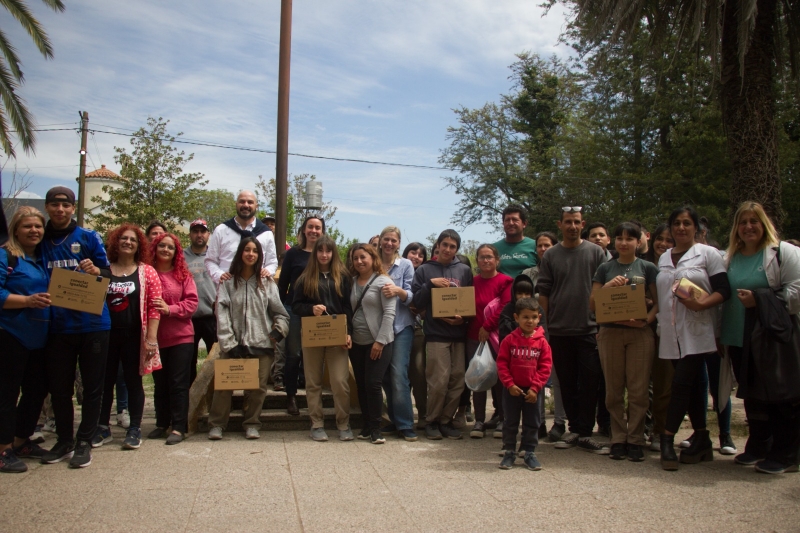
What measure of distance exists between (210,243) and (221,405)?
1.87 meters

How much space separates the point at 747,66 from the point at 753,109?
61cm

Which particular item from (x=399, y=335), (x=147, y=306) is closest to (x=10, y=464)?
(x=147, y=306)

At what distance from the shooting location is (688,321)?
528 centimetres

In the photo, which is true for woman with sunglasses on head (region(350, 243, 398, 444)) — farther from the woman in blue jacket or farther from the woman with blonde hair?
the woman with blonde hair

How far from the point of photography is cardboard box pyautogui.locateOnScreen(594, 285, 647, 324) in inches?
217

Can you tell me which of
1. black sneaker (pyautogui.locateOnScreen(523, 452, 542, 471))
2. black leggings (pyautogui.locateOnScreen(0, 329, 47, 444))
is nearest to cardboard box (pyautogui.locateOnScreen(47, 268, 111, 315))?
black leggings (pyautogui.locateOnScreen(0, 329, 47, 444))

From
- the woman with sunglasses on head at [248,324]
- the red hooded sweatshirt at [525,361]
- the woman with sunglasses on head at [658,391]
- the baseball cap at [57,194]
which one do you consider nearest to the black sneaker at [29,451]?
the woman with sunglasses on head at [248,324]

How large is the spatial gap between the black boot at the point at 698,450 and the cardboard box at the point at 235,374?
401 centimetres

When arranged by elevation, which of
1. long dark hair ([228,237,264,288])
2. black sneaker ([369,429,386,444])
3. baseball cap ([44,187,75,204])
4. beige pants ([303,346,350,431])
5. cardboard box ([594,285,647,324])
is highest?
baseball cap ([44,187,75,204])

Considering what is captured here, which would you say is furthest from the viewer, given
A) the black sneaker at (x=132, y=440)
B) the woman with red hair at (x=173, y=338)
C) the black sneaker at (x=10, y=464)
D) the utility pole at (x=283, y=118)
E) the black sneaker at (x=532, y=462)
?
the utility pole at (x=283, y=118)

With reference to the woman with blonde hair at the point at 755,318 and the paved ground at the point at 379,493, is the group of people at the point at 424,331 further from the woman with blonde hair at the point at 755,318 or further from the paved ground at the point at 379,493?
the paved ground at the point at 379,493

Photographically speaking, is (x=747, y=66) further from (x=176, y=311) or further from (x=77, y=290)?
(x=77, y=290)

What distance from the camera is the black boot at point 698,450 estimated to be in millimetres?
5387

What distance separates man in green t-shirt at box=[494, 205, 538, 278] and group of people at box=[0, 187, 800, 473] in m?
0.02
